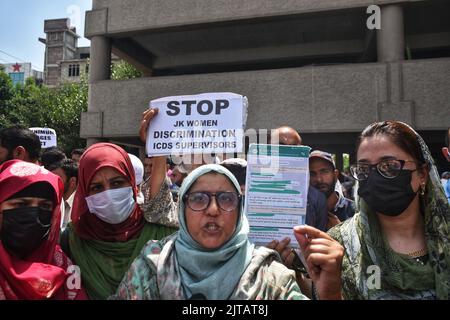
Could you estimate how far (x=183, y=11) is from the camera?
9266mm

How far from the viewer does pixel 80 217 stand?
2.04m

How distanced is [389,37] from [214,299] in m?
7.81

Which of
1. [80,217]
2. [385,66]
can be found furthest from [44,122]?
[80,217]

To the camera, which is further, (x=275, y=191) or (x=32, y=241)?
(x=275, y=191)

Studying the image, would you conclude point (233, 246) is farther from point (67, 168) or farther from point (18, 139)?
point (67, 168)

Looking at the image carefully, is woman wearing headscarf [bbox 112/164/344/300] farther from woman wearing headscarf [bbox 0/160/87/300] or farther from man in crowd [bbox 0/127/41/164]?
man in crowd [bbox 0/127/41/164]

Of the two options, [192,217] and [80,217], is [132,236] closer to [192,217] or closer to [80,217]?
[80,217]

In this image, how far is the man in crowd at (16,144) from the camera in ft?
10.4

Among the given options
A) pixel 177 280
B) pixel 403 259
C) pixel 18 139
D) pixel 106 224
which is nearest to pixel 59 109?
pixel 18 139

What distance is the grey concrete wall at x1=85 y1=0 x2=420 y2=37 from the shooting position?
8289mm

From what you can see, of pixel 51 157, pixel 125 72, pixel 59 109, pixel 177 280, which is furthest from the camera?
pixel 59 109

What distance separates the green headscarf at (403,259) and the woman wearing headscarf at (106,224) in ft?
3.29

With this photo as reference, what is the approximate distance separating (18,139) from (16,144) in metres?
0.04
